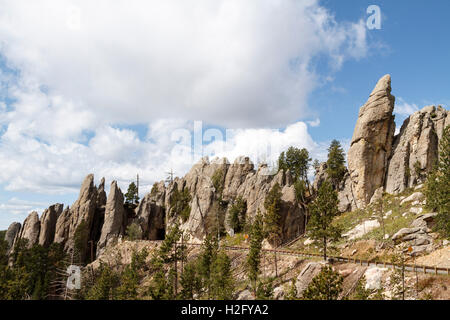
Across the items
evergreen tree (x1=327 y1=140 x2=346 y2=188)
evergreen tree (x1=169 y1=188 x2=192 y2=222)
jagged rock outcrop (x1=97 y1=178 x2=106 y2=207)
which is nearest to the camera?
evergreen tree (x1=327 y1=140 x2=346 y2=188)

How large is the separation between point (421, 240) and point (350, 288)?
16.9 metres

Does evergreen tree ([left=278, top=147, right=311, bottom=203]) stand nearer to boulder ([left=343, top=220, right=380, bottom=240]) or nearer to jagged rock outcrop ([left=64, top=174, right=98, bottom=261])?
boulder ([left=343, top=220, right=380, bottom=240])

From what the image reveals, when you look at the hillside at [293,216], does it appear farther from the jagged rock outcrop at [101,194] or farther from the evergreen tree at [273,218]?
the evergreen tree at [273,218]

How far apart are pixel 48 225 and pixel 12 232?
1578cm

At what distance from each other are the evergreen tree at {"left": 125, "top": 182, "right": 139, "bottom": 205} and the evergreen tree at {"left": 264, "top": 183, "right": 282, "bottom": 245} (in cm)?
5672

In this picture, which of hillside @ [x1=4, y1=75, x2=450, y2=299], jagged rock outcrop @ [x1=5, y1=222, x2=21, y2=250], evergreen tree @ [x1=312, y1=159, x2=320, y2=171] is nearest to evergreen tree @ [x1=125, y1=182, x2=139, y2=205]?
hillside @ [x1=4, y1=75, x2=450, y2=299]

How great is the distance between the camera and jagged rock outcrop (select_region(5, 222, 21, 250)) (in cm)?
9825

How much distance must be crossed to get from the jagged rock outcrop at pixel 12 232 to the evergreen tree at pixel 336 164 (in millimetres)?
101583

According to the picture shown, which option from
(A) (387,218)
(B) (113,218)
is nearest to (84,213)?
(B) (113,218)

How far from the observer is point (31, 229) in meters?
93.2

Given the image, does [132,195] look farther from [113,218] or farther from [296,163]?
[296,163]

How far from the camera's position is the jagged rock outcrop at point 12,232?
98.2 metres

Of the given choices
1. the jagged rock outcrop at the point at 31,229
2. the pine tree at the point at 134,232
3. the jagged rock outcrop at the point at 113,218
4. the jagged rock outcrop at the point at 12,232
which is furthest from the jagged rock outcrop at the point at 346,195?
the jagged rock outcrop at the point at 12,232
